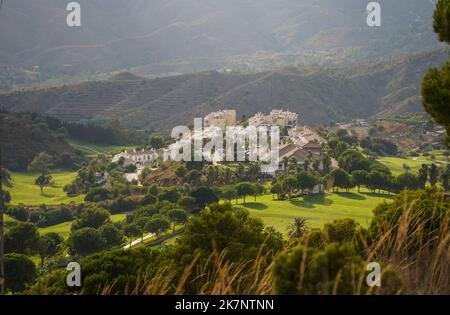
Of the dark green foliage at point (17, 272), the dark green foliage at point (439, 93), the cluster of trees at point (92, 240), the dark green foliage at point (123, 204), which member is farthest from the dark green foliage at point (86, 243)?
the dark green foliage at point (439, 93)

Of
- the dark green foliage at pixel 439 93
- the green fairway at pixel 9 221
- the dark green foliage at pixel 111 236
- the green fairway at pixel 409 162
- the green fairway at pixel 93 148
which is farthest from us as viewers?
the green fairway at pixel 93 148

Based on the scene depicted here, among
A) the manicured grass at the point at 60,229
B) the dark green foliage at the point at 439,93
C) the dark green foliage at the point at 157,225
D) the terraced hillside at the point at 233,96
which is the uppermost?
the terraced hillside at the point at 233,96

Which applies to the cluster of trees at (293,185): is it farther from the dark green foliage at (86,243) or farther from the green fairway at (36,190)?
the green fairway at (36,190)

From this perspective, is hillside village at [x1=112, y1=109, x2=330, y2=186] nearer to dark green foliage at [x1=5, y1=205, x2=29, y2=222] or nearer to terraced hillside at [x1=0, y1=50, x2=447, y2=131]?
dark green foliage at [x1=5, y1=205, x2=29, y2=222]

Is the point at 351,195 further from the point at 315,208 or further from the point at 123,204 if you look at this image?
the point at 123,204

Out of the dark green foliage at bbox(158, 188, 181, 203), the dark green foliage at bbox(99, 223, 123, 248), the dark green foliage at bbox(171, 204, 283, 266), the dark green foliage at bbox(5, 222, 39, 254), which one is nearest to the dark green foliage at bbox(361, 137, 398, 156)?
the dark green foliage at bbox(158, 188, 181, 203)

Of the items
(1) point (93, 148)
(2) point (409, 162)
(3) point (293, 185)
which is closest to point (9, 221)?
(3) point (293, 185)
